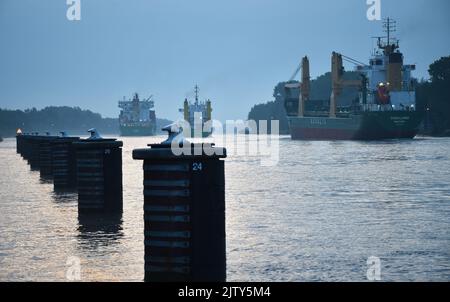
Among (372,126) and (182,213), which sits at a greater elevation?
(182,213)

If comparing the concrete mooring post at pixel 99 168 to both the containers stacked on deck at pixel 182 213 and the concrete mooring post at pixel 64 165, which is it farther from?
the concrete mooring post at pixel 64 165

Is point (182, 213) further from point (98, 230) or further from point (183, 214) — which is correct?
point (98, 230)

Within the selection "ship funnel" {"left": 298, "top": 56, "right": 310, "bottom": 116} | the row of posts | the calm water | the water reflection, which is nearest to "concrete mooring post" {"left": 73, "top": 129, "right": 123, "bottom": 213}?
the water reflection

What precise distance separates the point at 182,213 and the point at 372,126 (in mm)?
132834

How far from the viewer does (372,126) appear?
476 feet

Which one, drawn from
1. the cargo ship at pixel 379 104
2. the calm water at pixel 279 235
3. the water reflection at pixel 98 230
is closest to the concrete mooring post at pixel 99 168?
the water reflection at pixel 98 230

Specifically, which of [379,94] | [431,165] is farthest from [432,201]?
[379,94]

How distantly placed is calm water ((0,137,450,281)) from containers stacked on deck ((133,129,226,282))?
6.25ft

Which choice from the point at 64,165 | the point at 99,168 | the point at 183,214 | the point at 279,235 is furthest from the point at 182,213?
the point at 64,165

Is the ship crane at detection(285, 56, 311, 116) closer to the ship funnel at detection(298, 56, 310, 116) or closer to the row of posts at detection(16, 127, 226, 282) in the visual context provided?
the ship funnel at detection(298, 56, 310, 116)

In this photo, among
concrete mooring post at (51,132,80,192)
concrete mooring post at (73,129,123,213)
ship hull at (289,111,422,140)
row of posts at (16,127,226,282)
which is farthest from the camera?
ship hull at (289,111,422,140)

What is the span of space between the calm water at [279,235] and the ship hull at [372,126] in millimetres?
99845

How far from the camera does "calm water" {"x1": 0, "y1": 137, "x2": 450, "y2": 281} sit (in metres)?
18.1

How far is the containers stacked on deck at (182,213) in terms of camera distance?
588 inches
